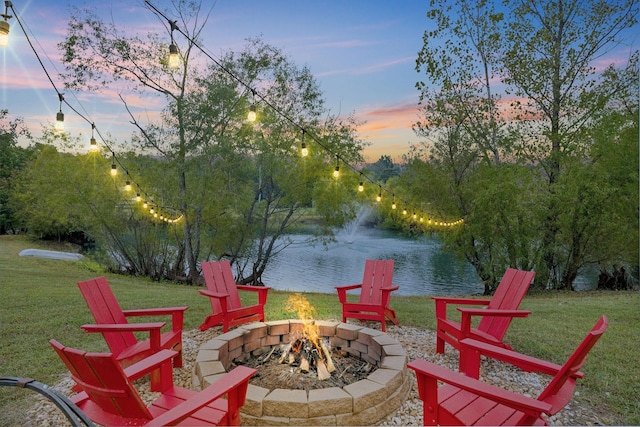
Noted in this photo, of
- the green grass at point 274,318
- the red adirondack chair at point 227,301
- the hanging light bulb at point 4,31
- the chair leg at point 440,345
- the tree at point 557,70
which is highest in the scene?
the tree at point 557,70

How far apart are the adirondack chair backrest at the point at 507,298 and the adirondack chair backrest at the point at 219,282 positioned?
274cm

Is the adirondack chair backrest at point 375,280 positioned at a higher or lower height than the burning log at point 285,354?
higher

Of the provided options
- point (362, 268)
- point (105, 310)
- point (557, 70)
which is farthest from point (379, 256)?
point (105, 310)

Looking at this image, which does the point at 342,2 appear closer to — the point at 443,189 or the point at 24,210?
the point at 443,189

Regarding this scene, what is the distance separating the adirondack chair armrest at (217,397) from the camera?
171 cm

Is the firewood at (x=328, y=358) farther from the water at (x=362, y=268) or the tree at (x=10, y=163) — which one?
the tree at (x=10, y=163)

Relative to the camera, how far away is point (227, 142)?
10906 mm

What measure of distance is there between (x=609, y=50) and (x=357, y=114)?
6595 millimetres

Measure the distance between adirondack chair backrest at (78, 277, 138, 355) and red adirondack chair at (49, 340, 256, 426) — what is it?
0.82 metres

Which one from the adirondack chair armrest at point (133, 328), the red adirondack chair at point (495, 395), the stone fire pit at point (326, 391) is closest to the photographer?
the red adirondack chair at point (495, 395)

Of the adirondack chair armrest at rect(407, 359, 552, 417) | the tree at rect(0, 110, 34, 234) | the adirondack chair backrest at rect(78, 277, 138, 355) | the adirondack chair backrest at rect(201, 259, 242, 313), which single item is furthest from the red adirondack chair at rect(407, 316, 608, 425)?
the tree at rect(0, 110, 34, 234)

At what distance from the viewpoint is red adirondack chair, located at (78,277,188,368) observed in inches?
112

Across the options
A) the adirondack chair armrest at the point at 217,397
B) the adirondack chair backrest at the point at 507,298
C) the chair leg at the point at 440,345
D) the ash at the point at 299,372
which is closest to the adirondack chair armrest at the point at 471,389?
the adirondack chair armrest at the point at 217,397

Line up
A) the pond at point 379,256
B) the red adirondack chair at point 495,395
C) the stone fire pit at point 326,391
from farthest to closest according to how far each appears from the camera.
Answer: the pond at point 379,256 < the stone fire pit at point 326,391 < the red adirondack chair at point 495,395
